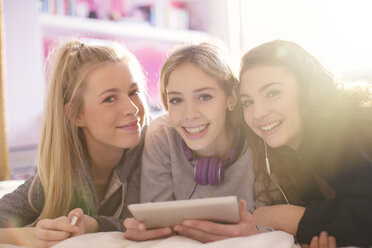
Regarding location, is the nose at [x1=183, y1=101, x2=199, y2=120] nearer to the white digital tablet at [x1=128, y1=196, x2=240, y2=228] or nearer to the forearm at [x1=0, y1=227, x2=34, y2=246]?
the white digital tablet at [x1=128, y1=196, x2=240, y2=228]

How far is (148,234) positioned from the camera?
1020mm

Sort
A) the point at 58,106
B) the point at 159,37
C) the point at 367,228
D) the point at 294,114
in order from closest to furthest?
the point at 367,228 < the point at 294,114 < the point at 58,106 < the point at 159,37

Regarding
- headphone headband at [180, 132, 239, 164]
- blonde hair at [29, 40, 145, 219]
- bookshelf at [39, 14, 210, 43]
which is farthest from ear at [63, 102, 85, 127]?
bookshelf at [39, 14, 210, 43]

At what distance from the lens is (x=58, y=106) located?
1.48 metres

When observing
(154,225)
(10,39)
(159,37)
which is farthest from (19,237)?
(159,37)

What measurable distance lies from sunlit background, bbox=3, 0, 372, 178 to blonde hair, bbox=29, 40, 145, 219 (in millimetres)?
652

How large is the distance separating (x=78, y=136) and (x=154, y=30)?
2083 millimetres

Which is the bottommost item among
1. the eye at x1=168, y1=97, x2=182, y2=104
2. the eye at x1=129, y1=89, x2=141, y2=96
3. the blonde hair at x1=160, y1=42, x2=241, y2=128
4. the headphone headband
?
the headphone headband

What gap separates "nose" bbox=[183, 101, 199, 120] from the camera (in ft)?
4.41

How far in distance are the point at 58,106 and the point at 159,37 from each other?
216 cm

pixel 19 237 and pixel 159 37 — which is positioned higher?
pixel 159 37

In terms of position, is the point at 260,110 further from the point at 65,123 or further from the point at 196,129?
the point at 65,123

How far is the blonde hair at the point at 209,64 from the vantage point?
1.39 metres

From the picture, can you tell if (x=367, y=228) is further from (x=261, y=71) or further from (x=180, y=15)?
(x=180, y=15)
